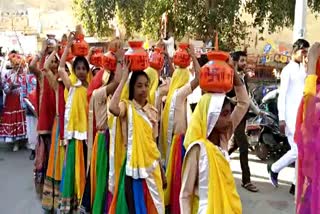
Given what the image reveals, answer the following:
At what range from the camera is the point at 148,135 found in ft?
12.6

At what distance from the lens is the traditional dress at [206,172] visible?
9.12ft

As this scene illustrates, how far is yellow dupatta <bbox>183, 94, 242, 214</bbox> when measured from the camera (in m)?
2.78

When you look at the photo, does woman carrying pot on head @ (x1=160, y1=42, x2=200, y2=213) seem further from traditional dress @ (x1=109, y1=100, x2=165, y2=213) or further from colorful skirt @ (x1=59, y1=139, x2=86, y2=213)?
colorful skirt @ (x1=59, y1=139, x2=86, y2=213)

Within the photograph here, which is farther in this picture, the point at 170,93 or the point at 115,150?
the point at 170,93

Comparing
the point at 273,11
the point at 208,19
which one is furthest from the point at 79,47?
the point at 273,11

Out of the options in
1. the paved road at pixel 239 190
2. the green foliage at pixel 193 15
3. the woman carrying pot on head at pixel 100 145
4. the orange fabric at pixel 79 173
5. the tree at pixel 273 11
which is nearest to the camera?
the woman carrying pot on head at pixel 100 145

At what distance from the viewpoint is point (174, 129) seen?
4.73m

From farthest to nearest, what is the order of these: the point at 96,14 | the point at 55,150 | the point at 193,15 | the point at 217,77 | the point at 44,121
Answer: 1. the point at 96,14
2. the point at 193,15
3. the point at 44,121
4. the point at 55,150
5. the point at 217,77

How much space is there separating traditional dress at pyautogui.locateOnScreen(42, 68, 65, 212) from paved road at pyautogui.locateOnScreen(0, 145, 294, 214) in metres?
0.46

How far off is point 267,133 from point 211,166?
504 centimetres

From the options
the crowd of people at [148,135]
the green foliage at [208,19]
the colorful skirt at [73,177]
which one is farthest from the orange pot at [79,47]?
the green foliage at [208,19]

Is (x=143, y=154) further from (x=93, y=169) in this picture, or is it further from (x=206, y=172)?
(x=206, y=172)

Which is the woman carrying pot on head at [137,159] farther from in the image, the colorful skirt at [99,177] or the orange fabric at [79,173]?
the orange fabric at [79,173]

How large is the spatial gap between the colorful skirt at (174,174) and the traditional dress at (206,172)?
5.35 ft
